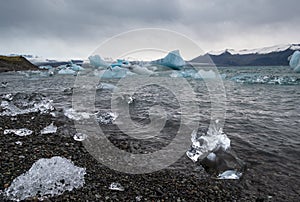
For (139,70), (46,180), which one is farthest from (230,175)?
(139,70)

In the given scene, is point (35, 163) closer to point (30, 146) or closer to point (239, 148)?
point (30, 146)

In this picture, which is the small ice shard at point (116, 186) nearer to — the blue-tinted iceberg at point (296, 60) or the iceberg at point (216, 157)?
the iceberg at point (216, 157)

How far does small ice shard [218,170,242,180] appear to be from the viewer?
3499 millimetres

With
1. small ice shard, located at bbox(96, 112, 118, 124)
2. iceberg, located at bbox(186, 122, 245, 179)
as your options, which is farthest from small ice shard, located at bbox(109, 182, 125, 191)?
small ice shard, located at bbox(96, 112, 118, 124)

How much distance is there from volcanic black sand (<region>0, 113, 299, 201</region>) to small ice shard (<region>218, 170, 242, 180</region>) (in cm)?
9

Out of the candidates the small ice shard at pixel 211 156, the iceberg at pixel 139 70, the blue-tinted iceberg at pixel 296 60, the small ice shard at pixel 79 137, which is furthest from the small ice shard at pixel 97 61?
the small ice shard at pixel 211 156

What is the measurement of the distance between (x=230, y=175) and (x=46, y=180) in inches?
116

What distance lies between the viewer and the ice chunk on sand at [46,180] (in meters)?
2.62

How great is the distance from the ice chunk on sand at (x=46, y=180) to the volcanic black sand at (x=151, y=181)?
0.10 meters

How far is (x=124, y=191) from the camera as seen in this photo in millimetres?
2906

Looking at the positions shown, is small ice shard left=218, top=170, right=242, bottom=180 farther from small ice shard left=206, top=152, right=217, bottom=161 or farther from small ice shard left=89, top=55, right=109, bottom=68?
small ice shard left=89, top=55, right=109, bottom=68

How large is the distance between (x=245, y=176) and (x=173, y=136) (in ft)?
7.70

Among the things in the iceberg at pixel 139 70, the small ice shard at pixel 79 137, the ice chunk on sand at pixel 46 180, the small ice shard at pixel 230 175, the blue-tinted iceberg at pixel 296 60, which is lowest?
the small ice shard at pixel 230 175

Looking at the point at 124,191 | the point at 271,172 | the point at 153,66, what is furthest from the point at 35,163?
the point at 153,66
